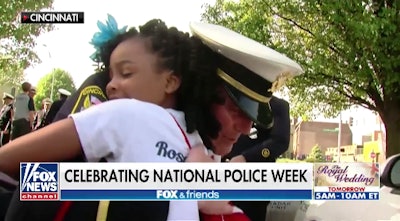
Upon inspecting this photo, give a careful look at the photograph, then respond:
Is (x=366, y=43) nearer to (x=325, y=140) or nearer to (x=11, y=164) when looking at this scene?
(x=325, y=140)

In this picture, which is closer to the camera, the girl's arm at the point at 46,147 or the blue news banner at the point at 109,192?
the girl's arm at the point at 46,147

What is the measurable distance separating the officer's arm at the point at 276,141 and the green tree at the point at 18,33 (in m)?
0.60

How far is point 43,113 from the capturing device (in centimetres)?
122

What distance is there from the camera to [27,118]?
53.0 inches

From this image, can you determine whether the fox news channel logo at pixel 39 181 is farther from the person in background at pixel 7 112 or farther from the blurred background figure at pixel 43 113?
the person in background at pixel 7 112

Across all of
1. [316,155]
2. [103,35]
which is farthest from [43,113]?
[316,155]

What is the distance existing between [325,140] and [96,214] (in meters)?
0.73

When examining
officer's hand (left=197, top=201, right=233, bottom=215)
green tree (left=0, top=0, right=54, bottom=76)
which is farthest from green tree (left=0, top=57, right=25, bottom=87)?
officer's hand (left=197, top=201, right=233, bottom=215)

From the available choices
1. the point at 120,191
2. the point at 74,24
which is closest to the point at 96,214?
the point at 120,191

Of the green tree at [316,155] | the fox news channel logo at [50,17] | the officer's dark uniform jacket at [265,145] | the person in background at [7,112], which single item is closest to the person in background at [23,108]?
the person in background at [7,112]

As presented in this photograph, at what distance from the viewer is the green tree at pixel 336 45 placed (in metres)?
1.48

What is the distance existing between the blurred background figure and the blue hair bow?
0.16 meters

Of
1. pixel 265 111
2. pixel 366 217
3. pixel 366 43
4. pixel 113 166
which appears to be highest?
pixel 366 43

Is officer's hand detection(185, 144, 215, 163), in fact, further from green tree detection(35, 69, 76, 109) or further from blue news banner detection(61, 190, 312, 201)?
green tree detection(35, 69, 76, 109)
